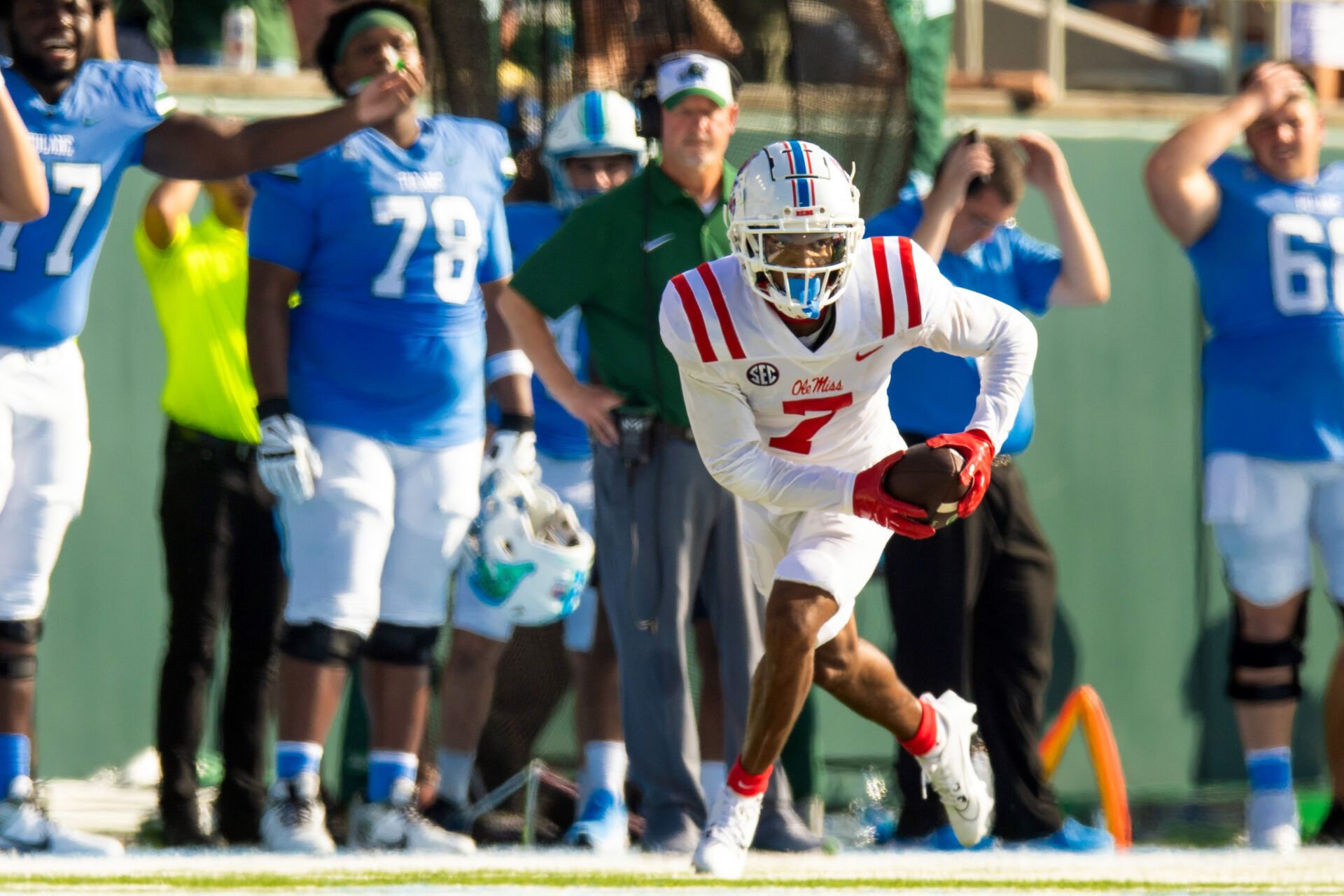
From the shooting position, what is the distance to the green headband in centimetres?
585

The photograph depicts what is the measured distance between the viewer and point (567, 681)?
23.2 feet

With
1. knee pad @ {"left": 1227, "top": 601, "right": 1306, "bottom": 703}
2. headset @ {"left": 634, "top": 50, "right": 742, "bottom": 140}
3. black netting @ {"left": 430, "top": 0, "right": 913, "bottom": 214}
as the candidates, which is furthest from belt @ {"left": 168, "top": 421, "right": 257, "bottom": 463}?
knee pad @ {"left": 1227, "top": 601, "right": 1306, "bottom": 703}

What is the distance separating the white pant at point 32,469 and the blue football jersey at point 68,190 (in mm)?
84

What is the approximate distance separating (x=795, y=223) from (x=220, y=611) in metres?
2.38

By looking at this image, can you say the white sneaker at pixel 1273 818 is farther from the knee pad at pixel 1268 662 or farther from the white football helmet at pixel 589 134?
the white football helmet at pixel 589 134

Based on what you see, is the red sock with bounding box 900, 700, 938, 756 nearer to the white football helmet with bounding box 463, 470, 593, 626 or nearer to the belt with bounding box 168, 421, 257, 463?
the white football helmet with bounding box 463, 470, 593, 626

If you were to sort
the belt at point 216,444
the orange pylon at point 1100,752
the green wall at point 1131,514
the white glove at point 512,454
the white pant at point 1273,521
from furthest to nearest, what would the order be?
the green wall at point 1131,514, the orange pylon at point 1100,752, the white pant at point 1273,521, the belt at point 216,444, the white glove at point 512,454

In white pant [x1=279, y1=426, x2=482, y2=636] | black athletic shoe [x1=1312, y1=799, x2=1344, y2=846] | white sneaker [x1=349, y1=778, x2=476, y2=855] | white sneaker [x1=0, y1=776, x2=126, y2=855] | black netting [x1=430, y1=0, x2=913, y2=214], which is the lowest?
black athletic shoe [x1=1312, y1=799, x2=1344, y2=846]

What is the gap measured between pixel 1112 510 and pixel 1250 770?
224cm

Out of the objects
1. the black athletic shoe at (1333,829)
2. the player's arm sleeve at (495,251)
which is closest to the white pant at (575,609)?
the player's arm sleeve at (495,251)

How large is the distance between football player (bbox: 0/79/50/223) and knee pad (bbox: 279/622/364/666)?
127 cm

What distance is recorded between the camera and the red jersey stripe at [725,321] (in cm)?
486

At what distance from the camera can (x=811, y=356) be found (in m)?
4.93

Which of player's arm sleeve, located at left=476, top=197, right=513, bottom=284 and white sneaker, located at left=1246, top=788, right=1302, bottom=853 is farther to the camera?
white sneaker, located at left=1246, top=788, right=1302, bottom=853
